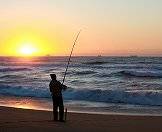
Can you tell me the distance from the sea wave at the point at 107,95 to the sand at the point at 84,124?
6250 mm

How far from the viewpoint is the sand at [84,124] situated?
404 inches

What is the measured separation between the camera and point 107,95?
21.4m

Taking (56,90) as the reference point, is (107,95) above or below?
above

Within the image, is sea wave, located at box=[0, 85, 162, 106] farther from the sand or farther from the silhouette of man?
the silhouette of man

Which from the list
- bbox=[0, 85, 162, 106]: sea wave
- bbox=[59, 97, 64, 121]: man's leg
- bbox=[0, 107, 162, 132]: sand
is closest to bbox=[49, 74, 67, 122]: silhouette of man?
bbox=[59, 97, 64, 121]: man's leg

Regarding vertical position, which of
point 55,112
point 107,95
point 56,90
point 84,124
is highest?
point 107,95

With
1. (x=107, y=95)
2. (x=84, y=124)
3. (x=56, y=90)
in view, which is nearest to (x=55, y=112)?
(x=56, y=90)

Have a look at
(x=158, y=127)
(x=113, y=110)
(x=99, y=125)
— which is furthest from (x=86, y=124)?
(x=113, y=110)

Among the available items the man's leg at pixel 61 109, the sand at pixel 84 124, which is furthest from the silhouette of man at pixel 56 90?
the sand at pixel 84 124

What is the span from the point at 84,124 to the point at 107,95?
10.1 metres

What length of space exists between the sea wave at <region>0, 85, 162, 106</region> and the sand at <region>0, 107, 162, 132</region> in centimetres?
625

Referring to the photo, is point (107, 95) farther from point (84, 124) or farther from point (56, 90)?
point (56, 90)

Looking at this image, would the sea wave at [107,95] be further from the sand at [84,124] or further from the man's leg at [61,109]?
the man's leg at [61,109]

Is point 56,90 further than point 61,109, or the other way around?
point 61,109
